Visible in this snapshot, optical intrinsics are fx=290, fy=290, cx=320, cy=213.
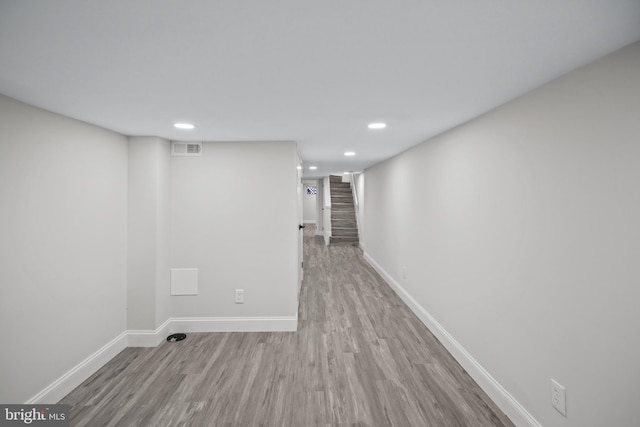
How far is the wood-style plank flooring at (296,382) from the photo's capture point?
1.98m

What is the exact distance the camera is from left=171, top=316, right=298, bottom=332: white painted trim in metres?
3.33

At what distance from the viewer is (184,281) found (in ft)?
10.9

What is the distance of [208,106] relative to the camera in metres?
2.00

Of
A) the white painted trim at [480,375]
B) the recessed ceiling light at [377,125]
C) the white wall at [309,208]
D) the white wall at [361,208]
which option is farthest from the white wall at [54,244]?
the white wall at [309,208]

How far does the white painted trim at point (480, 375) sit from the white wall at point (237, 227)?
1.57 metres

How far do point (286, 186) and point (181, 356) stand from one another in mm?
2017

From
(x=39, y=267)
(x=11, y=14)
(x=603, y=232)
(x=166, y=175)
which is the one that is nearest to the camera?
(x=11, y=14)

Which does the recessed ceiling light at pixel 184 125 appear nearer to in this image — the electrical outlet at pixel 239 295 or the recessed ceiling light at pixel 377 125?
the recessed ceiling light at pixel 377 125

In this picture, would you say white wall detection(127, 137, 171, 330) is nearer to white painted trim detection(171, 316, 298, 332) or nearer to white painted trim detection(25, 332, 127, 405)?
white painted trim detection(25, 332, 127, 405)

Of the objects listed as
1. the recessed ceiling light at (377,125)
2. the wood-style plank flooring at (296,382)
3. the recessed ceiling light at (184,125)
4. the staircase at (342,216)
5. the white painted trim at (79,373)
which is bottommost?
the wood-style plank flooring at (296,382)

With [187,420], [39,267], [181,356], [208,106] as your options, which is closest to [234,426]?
[187,420]

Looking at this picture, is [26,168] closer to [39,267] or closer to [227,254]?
[39,267]

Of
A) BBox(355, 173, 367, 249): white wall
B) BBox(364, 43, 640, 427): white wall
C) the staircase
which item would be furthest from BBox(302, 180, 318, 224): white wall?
BBox(364, 43, 640, 427): white wall

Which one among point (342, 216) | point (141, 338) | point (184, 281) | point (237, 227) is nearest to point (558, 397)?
point (237, 227)
